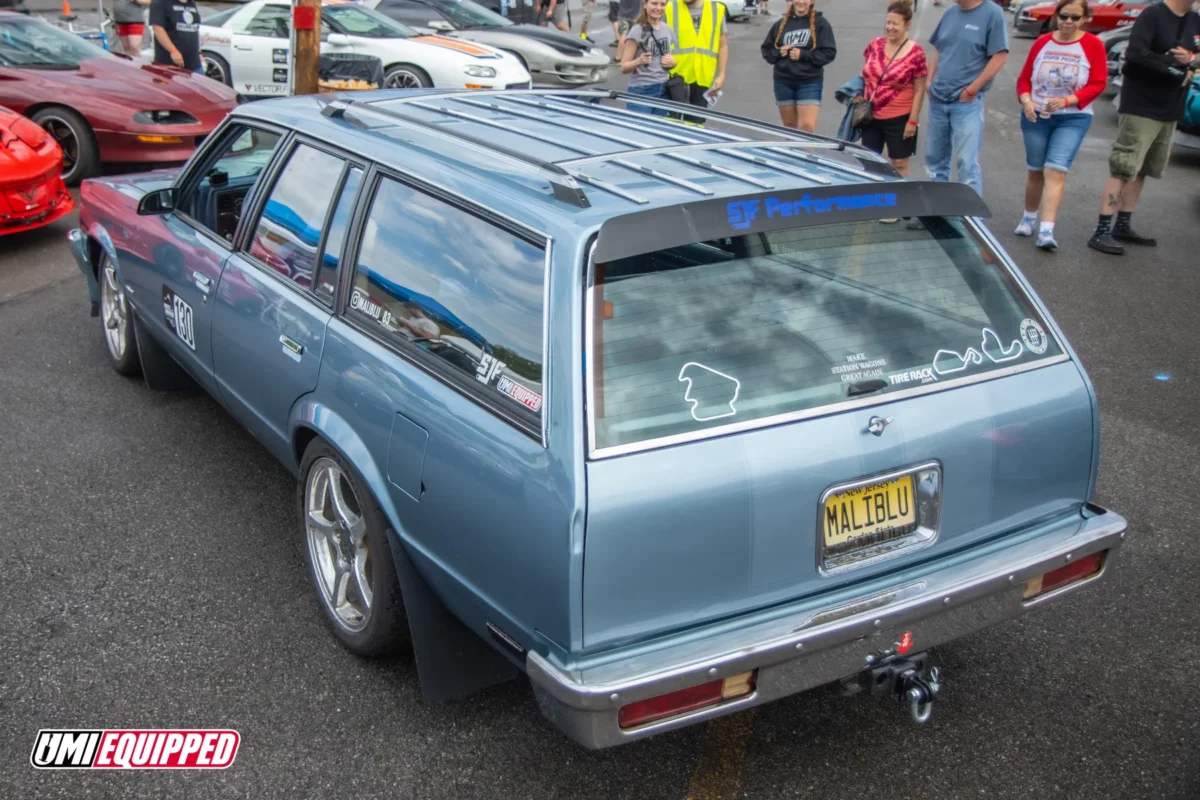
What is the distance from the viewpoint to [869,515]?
2574mm

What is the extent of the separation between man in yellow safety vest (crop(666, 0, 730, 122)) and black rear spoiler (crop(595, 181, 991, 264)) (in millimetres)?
6223

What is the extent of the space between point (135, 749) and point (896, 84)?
22.1 feet

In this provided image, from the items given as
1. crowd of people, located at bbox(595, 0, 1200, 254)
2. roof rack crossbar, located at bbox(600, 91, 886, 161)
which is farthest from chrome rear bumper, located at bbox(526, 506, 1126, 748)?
crowd of people, located at bbox(595, 0, 1200, 254)

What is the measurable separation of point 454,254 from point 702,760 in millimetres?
1557

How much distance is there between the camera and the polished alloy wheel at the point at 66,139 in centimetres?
894

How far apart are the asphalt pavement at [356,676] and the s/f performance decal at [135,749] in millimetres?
41

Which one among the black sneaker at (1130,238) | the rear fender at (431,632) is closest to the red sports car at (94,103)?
the rear fender at (431,632)

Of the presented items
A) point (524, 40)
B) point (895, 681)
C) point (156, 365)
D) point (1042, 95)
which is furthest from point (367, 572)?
point (524, 40)

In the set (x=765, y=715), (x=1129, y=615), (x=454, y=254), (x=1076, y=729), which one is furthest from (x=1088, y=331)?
(x=454, y=254)

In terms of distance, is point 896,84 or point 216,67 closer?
point 896,84

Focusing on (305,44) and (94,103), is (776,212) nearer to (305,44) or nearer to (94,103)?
(305,44)

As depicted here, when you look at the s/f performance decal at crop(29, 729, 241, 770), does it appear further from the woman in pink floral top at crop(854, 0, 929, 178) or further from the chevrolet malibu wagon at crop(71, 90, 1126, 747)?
the woman in pink floral top at crop(854, 0, 929, 178)

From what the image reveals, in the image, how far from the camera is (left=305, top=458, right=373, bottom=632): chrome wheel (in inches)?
127

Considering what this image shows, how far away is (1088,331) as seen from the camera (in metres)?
6.41
